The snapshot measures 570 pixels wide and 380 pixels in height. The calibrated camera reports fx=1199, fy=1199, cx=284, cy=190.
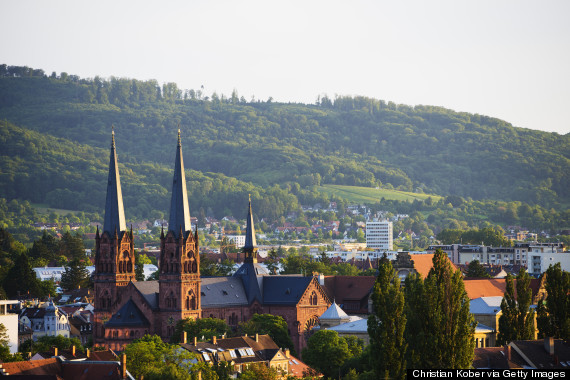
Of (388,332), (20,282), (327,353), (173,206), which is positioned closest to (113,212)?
(173,206)

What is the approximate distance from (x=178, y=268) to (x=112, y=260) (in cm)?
769

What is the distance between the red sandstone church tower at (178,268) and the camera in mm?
117875

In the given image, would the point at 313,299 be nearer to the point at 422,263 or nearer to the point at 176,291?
A: the point at 422,263

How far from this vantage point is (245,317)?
12725 cm

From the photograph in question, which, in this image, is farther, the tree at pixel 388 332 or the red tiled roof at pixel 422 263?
the red tiled roof at pixel 422 263

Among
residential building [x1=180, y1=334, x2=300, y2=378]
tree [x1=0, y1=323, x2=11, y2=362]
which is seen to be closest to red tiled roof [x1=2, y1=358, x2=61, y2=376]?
tree [x1=0, y1=323, x2=11, y2=362]

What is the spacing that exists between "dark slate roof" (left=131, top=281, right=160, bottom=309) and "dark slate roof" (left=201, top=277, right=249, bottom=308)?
5.30 metres

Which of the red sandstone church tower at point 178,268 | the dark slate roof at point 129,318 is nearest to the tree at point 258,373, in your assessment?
the dark slate roof at point 129,318

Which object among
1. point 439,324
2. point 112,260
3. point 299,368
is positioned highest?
point 112,260

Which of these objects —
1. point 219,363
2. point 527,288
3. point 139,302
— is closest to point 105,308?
point 139,302

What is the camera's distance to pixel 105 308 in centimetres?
12038

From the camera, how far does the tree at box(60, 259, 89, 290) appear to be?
17962cm

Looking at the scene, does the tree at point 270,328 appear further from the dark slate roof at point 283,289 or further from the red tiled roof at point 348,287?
the red tiled roof at point 348,287

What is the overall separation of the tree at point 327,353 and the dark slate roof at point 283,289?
71.7 feet
